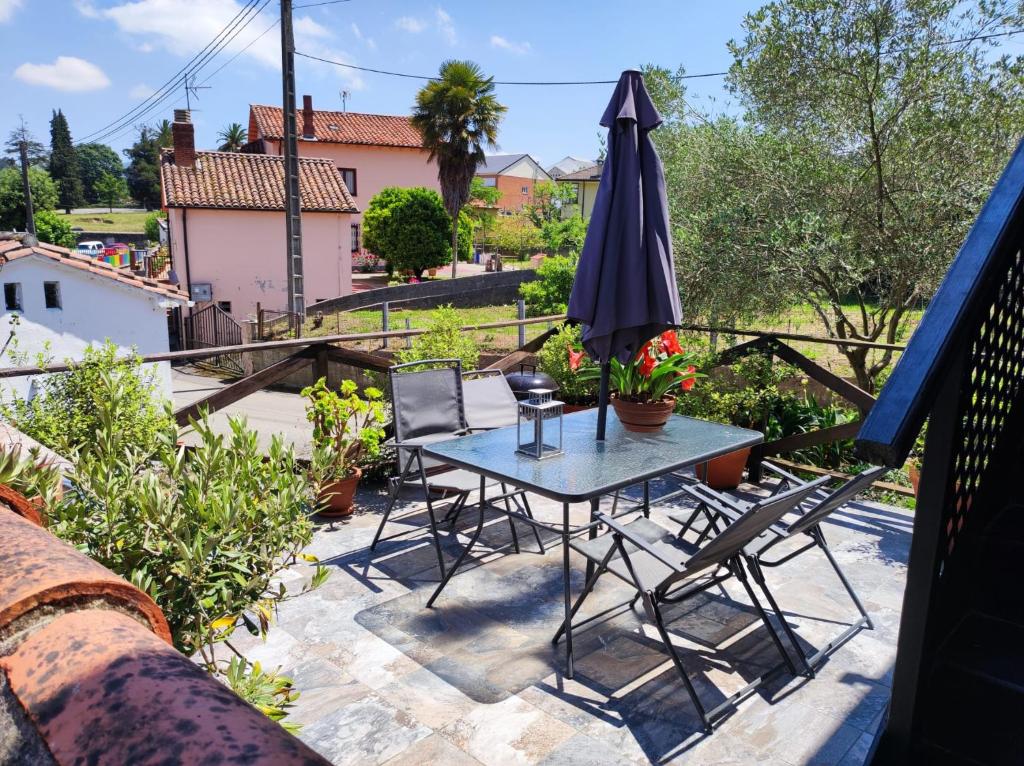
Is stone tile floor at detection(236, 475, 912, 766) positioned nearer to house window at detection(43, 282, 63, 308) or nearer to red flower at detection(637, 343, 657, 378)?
red flower at detection(637, 343, 657, 378)

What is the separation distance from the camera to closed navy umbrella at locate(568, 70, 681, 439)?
3922mm

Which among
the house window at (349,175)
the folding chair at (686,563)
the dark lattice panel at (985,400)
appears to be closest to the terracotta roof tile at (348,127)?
the house window at (349,175)

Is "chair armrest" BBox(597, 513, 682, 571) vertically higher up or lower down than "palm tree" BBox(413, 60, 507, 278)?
lower down

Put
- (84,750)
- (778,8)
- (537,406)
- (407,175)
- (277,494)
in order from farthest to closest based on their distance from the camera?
1. (407,175)
2. (778,8)
3. (537,406)
4. (277,494)
5. (84,750)

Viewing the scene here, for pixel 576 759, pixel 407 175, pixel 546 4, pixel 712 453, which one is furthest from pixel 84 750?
pixel 407 175

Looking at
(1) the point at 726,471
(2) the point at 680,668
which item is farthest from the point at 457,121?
(2) the point at 680,668

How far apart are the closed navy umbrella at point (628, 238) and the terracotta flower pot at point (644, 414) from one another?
628 millimetres

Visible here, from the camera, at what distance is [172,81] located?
2911 cm

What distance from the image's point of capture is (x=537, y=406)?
3.90 metres

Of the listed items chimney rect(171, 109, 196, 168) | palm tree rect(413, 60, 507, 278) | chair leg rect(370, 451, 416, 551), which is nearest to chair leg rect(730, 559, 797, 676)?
chair leg rect(370, 451, 416, 551)

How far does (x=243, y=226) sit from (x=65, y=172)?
67.1 meters

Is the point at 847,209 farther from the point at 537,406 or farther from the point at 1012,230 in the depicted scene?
the point at 1012,230

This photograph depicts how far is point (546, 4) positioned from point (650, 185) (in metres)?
16.9

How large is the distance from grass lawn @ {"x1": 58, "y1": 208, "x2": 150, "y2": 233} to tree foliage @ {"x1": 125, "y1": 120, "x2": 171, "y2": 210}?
2.22 meters
